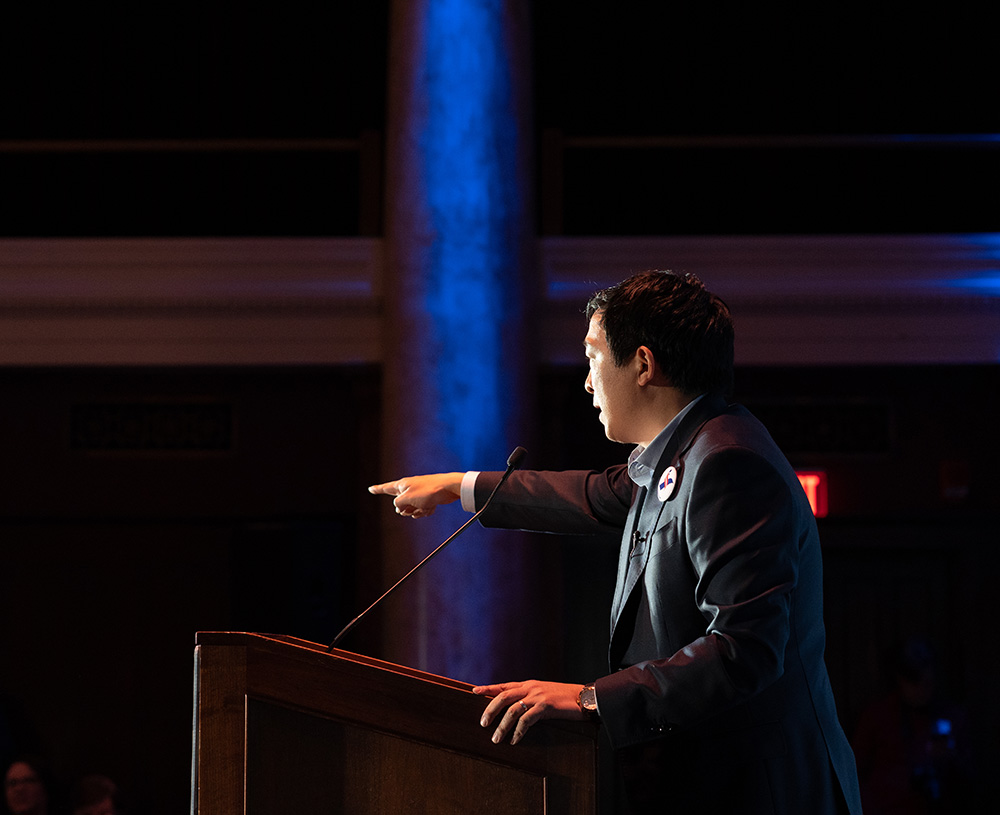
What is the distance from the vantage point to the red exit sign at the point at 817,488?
15.5ft

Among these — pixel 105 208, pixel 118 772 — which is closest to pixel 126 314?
pixel 105 208

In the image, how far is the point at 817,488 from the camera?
4723 mm

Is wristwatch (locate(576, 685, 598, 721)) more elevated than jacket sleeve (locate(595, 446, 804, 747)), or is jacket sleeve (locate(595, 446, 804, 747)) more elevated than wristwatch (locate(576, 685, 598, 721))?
jacket sleeve (locate(595, 446, 804, 747))

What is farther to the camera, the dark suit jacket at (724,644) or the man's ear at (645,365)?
the man's ear at (645,365)

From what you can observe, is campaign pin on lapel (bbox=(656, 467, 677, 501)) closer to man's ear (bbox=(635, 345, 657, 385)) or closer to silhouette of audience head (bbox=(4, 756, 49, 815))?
man's ear (bbox=(635, 345, 657, 385))

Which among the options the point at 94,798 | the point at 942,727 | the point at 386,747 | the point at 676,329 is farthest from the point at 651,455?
the point at 94,798

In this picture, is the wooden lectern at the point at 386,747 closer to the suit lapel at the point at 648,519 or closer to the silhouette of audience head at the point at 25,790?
the suit lapel at the point at 648,519

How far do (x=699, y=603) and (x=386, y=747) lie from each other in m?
0.45

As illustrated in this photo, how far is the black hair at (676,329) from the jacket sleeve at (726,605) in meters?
0.19

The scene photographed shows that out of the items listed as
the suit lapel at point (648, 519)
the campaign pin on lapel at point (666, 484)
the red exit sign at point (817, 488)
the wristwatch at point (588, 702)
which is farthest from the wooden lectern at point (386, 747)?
Answer: the red exit sign at point (817, 488)

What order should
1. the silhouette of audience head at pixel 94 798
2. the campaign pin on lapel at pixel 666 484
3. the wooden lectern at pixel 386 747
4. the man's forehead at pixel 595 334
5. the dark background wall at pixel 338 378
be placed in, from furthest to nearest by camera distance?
1. the dark background wall at pixel 338 378
2. the silhouette of audience head at pixel 94 798
3. the man's forehead at pixel 595 334
4. the campaign pin on lapel at pixel 666 484
5. the wooden lectern at pixel 386 747

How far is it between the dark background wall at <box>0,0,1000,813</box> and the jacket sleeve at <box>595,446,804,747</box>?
288 centimetres

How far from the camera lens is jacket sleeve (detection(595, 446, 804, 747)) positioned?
1.25m

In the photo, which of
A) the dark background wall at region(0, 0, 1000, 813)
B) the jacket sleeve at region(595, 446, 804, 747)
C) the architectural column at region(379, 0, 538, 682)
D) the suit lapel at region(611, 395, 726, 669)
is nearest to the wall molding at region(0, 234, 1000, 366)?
the dark background wall at region(0, 0, 1000, 813)
